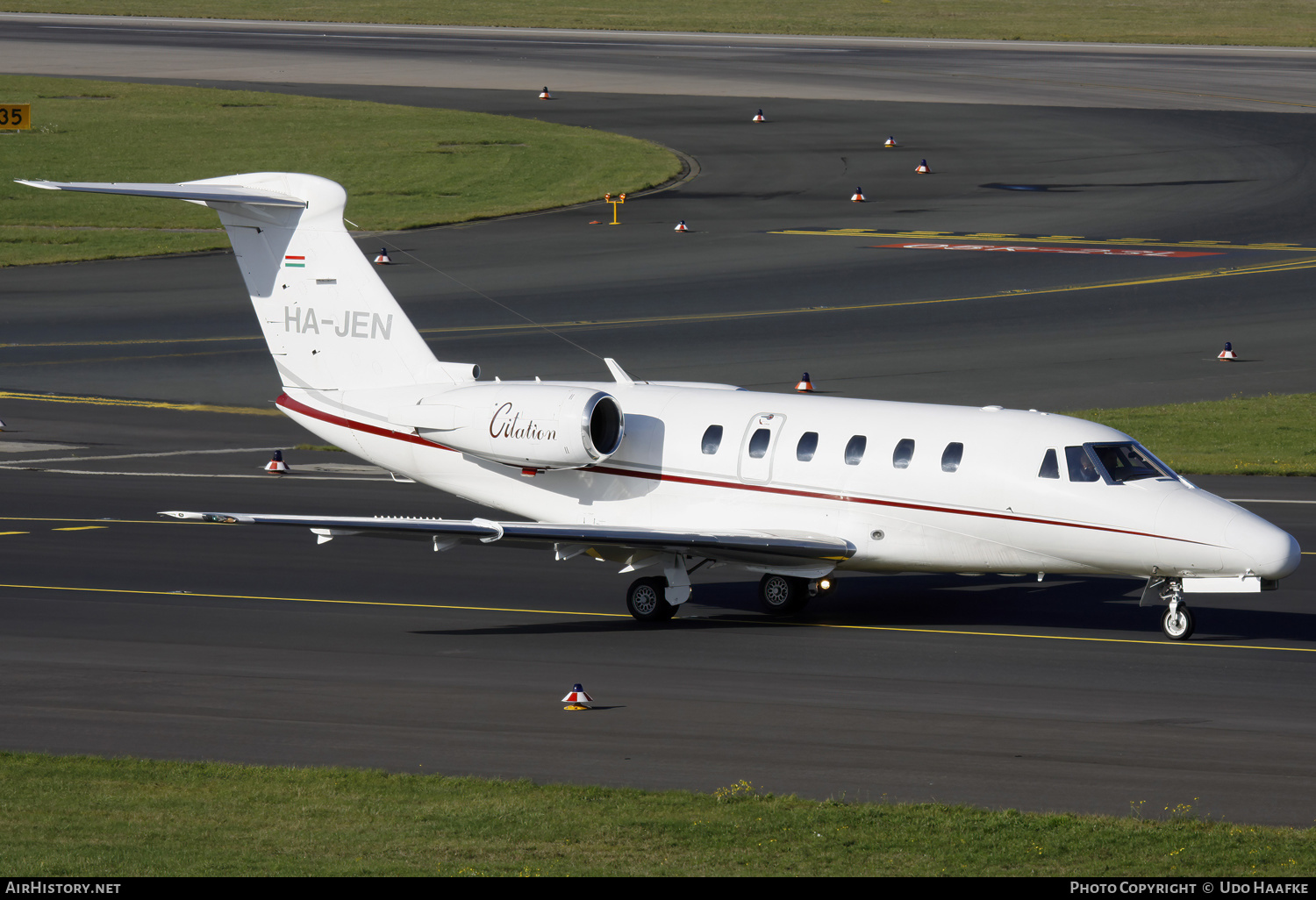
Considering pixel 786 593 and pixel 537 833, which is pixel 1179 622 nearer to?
pixel 786 593

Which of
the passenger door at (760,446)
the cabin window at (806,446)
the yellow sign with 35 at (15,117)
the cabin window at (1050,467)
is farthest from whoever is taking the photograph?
the yellow sign with 35 at (15,117)

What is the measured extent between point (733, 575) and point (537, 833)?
14.4 metres

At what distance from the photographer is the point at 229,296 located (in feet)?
179

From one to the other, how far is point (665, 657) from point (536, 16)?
11588 centimetres

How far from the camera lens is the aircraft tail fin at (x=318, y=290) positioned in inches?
1068

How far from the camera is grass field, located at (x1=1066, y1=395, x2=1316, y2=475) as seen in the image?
36094 millimetres

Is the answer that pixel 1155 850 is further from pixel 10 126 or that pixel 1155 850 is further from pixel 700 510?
pixel 10 126

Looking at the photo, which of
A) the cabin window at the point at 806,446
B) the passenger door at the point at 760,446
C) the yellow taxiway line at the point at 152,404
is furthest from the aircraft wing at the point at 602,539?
the yellow taxiway line at the point at 152,404

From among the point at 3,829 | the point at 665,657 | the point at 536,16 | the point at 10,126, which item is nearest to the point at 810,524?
the point at 665,657

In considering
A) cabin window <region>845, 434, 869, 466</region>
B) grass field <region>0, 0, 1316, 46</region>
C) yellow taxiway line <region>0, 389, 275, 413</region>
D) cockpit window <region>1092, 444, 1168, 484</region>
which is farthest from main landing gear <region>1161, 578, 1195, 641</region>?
grass field <region>0, 0, 1316, 46</region>

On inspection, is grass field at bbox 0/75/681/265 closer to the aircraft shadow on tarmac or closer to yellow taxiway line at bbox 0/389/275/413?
yellow taxiway line at bbox 0/389/275/413

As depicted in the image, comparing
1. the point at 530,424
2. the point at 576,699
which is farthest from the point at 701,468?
the point at 576,699

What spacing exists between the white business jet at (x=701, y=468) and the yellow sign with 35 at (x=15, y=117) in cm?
4536

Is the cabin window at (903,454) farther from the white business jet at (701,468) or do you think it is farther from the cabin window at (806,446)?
the cabin window at (806,446)
